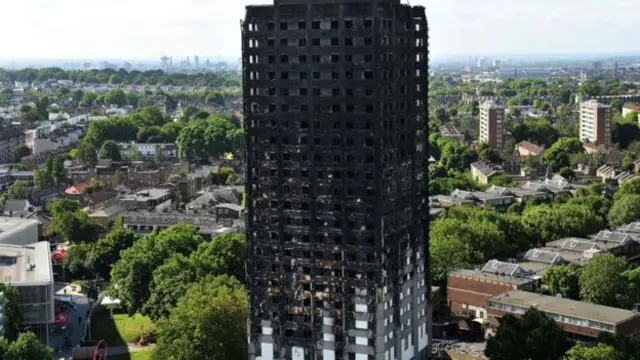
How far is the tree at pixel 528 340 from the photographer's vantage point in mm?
43656

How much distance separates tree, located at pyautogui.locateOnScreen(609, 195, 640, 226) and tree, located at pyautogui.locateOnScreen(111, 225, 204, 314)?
37904mm

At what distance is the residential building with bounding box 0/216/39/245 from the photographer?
227 ft

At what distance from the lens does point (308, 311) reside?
40.1 metres

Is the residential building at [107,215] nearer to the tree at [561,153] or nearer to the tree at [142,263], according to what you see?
the tree at [142,263]

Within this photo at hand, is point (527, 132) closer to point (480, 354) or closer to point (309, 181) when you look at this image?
point (480, 354)

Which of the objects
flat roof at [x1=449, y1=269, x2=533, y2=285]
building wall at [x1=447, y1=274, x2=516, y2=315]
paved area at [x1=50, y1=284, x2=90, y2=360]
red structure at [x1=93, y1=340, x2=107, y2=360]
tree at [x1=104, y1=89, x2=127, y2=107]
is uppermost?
tree at [x1=104, y1=89, x2=127, y2=107]

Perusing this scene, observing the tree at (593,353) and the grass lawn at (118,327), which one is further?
the grass lawn at (118,327)

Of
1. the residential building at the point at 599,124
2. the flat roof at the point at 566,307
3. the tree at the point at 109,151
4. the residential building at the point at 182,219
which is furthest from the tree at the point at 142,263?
the residential building at the point at 599,124

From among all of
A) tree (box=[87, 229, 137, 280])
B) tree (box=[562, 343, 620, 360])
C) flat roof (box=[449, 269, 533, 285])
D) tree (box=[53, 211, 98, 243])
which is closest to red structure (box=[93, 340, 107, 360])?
tree (box=[87, 229, 137, 280])

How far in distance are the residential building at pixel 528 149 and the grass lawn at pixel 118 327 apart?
76.5 metres

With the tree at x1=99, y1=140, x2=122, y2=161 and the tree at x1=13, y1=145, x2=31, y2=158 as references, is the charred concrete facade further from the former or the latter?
the tree at x1=13, y1=145, x2=31, y2=158

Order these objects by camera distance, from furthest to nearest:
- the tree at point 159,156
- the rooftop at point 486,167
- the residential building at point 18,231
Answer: the tree at point 159,156 < the rooftop at point 486,167 < the residential building at point 18,231

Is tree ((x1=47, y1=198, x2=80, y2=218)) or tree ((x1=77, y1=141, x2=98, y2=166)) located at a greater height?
tree ((x1=77, y1=141, x2=98, y2=166))

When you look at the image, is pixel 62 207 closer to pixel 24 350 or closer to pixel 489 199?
pixel 489 199
